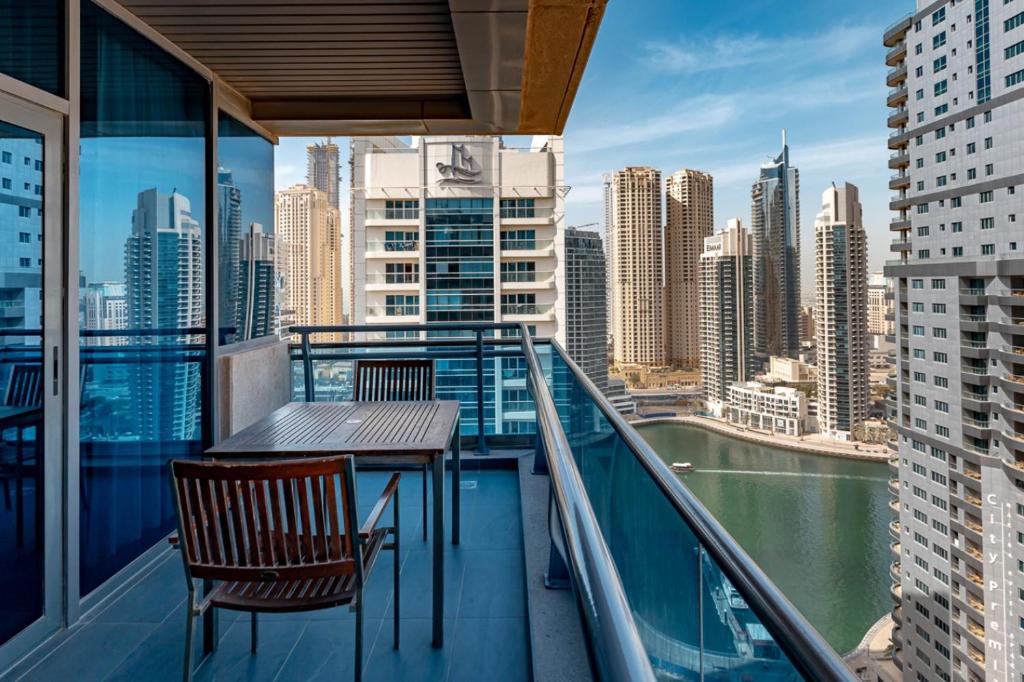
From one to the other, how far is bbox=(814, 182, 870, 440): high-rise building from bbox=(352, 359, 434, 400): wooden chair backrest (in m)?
13.4

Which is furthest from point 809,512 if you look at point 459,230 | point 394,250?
point 394,250

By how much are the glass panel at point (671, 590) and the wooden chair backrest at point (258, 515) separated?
2.69ft

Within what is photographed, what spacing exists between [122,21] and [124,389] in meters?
1.88

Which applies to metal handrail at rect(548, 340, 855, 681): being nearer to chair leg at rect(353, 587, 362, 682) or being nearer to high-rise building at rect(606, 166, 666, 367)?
chair leg at rect(353, 587, 362, 682)

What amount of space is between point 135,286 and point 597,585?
10.9 ft

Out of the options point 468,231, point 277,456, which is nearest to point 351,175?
point 468,231

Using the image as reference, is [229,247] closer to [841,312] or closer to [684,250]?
[841,312]

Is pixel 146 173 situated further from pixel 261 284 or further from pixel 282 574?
pixel 282 574

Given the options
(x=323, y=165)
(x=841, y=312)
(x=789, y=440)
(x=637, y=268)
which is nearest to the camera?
(x=789, y=440)

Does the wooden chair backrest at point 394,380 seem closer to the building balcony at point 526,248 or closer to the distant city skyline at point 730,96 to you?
the distant city skyline at point 730,96

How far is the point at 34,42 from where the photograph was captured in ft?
8.19

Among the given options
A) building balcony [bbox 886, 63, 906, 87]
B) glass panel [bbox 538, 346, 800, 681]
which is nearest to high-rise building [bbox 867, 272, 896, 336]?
building balcony [bbox 886, 63, 906, 87]

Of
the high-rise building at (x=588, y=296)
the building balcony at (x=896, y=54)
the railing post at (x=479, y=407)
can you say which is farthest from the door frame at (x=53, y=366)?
the building balcony at (x=896, y=54)

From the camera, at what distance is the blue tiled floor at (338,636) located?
2311 millimetres
